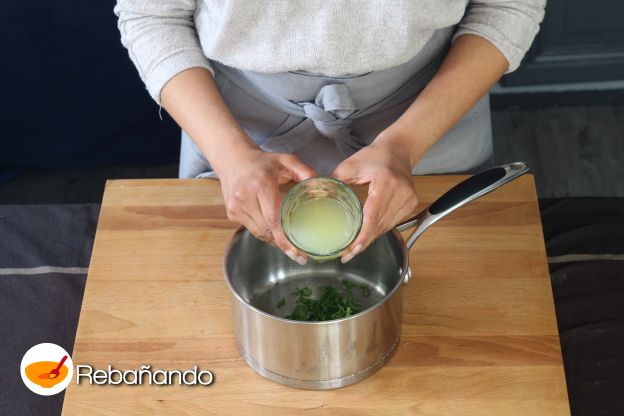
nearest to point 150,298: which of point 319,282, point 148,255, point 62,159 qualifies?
point 148,255

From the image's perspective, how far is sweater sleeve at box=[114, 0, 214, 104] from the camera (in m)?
1.20

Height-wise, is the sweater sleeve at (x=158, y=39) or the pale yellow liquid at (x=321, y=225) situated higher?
the sweater sleeve at (x=158, y=39)

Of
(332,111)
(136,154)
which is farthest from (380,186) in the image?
(136,154)

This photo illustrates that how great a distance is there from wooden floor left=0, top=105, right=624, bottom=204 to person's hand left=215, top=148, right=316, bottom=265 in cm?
117

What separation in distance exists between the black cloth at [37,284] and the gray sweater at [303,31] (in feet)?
1.33

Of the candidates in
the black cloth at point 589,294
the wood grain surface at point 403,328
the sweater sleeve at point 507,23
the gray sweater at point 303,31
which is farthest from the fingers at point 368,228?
the black cloth at point 589,294

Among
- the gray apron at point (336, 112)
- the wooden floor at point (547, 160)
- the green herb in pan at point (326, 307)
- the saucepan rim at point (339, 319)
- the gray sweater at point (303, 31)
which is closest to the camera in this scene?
the saucepan rim at point (339, 319)

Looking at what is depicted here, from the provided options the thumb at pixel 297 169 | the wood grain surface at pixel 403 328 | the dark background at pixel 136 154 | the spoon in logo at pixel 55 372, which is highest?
the thumb at pixel 297 169

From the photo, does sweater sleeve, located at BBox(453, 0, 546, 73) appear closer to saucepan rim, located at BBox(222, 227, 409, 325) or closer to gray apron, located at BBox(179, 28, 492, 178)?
→ gray apron, located at BBox(179, 28, 492, 178)

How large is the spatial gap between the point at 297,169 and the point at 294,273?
14 cm

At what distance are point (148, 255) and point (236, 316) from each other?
0.23 metres

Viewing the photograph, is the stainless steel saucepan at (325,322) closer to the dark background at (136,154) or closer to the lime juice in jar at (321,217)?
the lime juice in jar at (321,217)

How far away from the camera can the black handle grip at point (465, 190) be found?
1.01 metres

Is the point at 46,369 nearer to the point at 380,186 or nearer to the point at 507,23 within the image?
the point at 380,186
